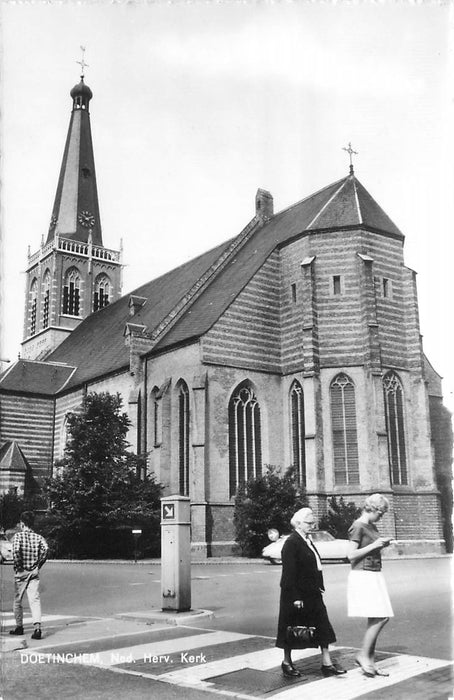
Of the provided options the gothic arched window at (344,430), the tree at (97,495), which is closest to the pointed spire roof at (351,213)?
the gothic arched window at (344,430)

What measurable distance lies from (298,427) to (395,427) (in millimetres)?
Result: 4383

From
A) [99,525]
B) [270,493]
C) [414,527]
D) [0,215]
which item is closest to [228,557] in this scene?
[270,493]

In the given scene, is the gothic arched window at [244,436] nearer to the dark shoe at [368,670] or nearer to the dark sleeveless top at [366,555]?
the dark sleeveless top at [366,555]

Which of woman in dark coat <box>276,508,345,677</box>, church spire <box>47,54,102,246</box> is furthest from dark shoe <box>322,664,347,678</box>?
church spire <box>47,54,102,246</box>

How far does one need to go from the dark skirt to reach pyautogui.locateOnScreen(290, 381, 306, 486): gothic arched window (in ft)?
80.3

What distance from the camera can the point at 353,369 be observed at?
104 ft

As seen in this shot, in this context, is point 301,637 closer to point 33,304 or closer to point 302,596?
point 302,596

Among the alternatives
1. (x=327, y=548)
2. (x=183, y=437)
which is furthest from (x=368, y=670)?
(x=183, y=437)

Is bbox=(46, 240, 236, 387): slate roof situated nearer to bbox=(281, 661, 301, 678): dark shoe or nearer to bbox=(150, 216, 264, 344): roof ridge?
bbox=(150, 216, 264, 344): roof ridge

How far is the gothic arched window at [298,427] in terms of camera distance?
32375mm

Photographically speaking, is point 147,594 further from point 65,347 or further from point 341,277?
point 65,347

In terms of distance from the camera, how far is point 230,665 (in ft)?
25.1

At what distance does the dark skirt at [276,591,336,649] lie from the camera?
741cm

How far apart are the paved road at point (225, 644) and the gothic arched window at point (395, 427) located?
46.4ft
